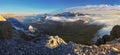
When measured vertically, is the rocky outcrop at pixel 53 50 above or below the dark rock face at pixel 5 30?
below

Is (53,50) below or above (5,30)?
below

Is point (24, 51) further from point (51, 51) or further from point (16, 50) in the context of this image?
point (51, 51)

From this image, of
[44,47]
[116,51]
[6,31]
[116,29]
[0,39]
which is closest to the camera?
[116,51]

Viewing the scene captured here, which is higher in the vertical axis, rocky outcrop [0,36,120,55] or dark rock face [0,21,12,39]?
dark rock face [0,21,12,39]

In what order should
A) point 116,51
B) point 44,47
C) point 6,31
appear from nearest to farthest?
point 116,51, point 44,47, point 6,31

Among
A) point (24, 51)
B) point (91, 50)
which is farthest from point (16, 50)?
point (91, 50)

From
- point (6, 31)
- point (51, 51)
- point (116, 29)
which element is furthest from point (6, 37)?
point (116, 29)

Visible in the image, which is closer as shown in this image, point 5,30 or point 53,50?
point 53,50

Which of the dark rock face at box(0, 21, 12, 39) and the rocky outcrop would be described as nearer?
the rocky outcrop

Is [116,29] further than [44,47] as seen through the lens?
Yes

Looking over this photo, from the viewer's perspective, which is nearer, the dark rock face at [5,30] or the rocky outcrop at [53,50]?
the rocky outcrop at [53,50]
